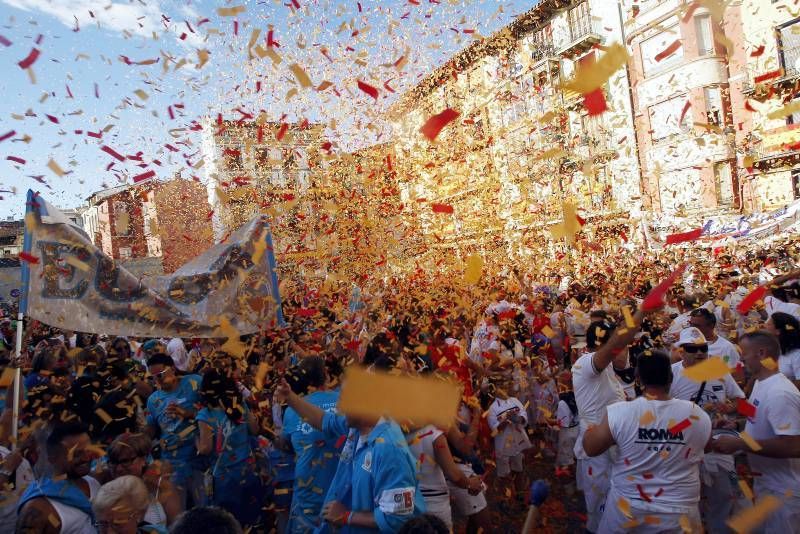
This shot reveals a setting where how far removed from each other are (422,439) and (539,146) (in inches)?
1063

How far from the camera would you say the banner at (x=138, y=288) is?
5262 mm

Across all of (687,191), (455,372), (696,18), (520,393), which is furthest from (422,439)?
(696,18)

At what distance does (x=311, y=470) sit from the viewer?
3740 millimetres

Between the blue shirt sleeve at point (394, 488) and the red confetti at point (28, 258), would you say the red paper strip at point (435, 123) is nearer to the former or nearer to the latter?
the blue shirt sleeve at point (394, 488)

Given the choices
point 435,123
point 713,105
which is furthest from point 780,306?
point 713,105

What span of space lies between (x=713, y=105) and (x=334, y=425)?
→ 81.7 feet

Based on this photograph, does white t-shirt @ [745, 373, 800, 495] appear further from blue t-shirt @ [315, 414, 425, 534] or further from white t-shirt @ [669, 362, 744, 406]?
blue t-shirt @ [315, 414, 425, 534]

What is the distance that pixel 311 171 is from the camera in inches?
1453

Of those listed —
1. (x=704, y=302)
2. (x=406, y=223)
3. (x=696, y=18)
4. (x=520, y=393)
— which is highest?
(x=696, y=18)

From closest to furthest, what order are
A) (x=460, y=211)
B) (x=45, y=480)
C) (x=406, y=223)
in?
(x=45, y=480)
(x=406, y=223)
(x=460, y=211)

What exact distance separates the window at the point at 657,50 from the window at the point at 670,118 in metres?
1.68

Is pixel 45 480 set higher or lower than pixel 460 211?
lower

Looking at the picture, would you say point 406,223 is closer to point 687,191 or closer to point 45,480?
point 687,191

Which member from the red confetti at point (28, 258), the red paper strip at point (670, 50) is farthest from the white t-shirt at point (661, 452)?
the red confetti at point (28, 258)
